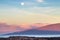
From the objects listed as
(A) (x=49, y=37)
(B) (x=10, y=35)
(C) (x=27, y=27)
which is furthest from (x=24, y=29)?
(A) (x=49, y=37)

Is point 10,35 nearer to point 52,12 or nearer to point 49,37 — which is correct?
point 49,37

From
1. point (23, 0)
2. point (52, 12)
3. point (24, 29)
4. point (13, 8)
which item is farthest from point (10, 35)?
point (52, 12)

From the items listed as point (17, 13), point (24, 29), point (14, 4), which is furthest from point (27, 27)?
point (14, 4)

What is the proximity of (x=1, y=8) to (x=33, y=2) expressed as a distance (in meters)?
0.51

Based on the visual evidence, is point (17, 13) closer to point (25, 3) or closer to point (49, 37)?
point (25, 3)

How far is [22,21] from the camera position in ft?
7.59

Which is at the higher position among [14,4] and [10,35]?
[14,4]

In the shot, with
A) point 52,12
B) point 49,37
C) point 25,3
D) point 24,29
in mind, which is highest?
point 25,3

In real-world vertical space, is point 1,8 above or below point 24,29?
above

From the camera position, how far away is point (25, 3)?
232 cm

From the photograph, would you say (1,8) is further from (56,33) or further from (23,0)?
(56,33)

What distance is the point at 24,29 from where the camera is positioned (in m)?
2.29

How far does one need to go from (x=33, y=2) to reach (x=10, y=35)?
62 cm

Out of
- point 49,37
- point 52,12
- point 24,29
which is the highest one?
point 52,12
